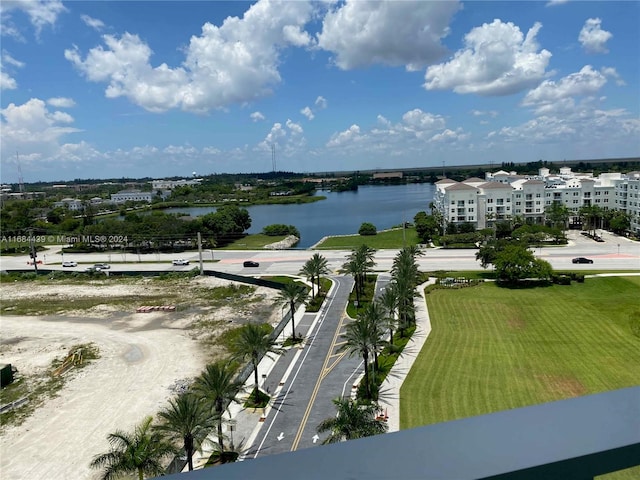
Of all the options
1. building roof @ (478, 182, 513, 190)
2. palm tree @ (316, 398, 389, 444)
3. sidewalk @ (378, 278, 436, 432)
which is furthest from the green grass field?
building roof @ (478, 182, 513, 190)

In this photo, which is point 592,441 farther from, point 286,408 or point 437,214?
point 437,214

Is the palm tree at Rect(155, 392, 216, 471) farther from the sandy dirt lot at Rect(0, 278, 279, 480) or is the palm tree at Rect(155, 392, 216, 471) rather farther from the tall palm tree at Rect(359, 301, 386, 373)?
the tall palm tree at Rect(359, 301, 386, 373)

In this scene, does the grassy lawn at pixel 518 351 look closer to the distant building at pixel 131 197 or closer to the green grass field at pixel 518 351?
the green grass field at pixel 518 351

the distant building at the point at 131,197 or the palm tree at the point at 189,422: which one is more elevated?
the distant building at the point at 131,197

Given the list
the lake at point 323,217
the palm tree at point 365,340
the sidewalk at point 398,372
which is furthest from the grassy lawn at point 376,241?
the palm tree at point 365,340

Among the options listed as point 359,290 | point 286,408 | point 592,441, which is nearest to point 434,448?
point 592,441

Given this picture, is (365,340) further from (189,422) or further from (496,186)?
(496,186)

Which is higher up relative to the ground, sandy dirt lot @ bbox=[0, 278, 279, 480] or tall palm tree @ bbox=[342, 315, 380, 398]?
tall palm tree @ bbox=[342, 315, 380, 398]

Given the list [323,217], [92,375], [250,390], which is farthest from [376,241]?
[92,375]
